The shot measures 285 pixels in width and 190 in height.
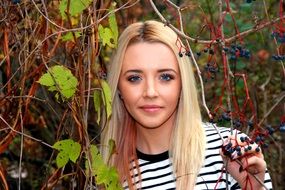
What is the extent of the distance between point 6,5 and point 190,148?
87 centimetres

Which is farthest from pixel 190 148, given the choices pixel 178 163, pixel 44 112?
pixel 44 112

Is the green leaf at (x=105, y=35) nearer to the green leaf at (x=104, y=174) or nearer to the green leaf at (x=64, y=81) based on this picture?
the green leaf at (x=64, y=81)

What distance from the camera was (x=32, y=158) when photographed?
4.26 m

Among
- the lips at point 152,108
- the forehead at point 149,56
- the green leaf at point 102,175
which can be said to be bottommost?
the green leaf at point 102,175

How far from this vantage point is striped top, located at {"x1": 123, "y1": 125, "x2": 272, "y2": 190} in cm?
274

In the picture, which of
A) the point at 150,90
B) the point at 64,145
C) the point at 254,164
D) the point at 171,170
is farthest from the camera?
the point at 171,170

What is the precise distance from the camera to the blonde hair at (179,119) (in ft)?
9.12

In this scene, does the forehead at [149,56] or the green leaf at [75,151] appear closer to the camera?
the green leaf at [75,151]

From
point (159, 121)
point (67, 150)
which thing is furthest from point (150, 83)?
point (67, 150)

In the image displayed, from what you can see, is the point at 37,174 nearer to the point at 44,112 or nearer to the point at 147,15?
the point at 44,112

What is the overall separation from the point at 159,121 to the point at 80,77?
1.53 feet

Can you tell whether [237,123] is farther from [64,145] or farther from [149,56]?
[149,56]

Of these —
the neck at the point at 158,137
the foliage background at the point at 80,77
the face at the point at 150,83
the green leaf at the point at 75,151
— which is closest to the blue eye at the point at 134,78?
the face at the point at 150,83

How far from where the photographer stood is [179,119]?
288 centimetres
